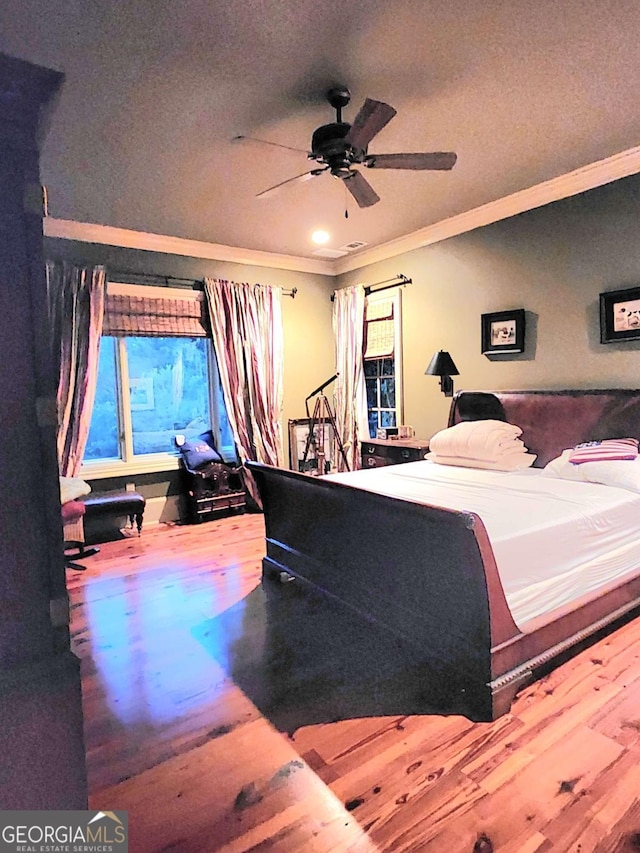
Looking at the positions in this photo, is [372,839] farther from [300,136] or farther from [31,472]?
[300,136]

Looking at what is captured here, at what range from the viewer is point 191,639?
273cm

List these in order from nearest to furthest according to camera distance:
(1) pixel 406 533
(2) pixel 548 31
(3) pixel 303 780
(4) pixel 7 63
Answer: (4) pixel 7 63 < (3) pixel 303 780 < (2) pixel 548 31 < (1) pixel 406 533

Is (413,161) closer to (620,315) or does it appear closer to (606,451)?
(620,315)

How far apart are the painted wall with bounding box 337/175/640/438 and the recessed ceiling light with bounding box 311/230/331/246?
31.5 inches

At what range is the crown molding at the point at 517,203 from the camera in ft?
11.1

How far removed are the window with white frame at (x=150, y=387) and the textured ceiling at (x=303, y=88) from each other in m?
1.09

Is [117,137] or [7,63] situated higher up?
[117,137]

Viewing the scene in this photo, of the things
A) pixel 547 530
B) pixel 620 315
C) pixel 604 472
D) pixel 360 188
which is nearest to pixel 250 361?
pixel 360 188

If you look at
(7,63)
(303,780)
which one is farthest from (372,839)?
(7,63)

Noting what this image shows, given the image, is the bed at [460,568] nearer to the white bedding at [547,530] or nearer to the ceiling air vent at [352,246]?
the white bedding at [547,530]

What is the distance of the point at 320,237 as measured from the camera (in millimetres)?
4887

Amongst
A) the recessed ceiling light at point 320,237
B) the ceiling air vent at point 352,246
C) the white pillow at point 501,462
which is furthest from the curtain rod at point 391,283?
the white pillow at point 501,462

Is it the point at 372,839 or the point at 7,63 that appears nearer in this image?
the point at 7,63

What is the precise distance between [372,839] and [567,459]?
2549 millimetres
